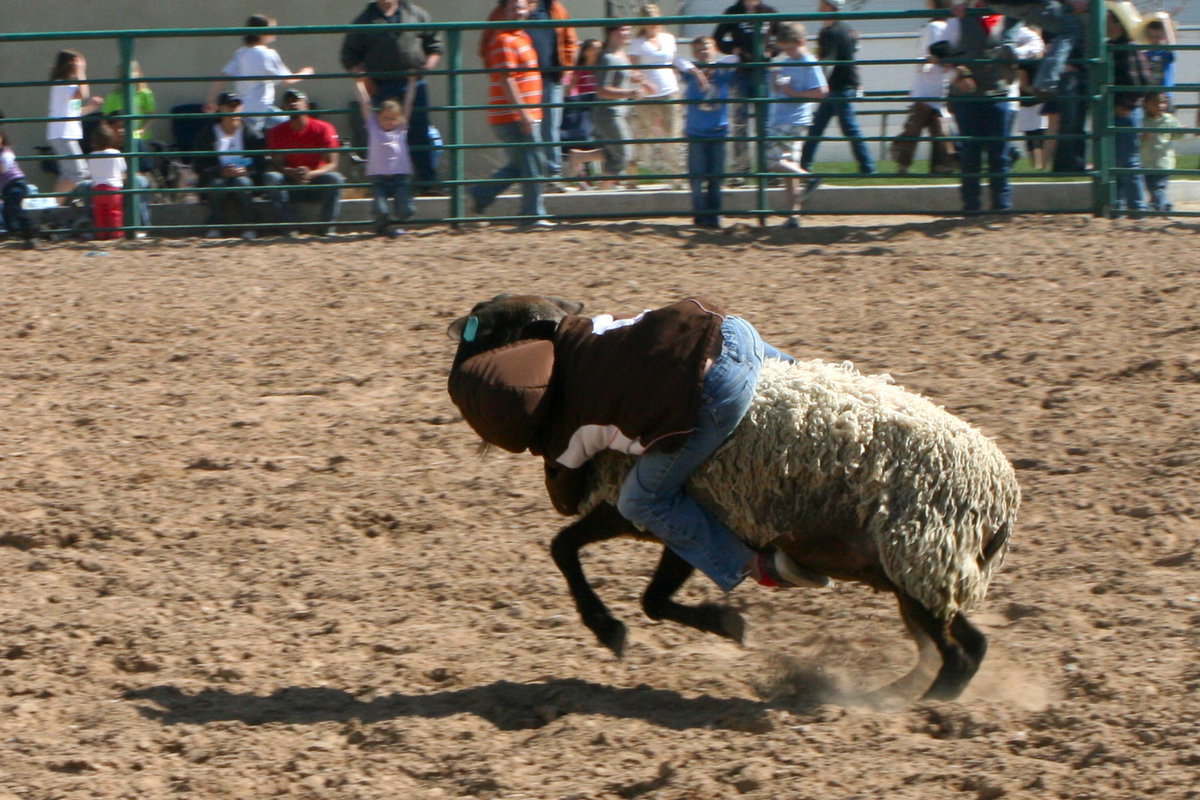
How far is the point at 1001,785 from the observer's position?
357cm

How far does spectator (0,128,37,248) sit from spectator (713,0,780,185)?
16.6 feet

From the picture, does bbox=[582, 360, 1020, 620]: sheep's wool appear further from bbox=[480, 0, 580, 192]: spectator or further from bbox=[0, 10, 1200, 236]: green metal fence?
bbox=[480, 0, 580, 192]: spectator

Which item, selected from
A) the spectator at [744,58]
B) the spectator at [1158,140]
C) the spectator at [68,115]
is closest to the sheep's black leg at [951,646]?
the spectator at [744,58]

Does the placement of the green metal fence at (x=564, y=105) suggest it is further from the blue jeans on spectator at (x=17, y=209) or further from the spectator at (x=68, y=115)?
the spectator at (x=68, y=115)

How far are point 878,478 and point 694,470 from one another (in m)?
0.53

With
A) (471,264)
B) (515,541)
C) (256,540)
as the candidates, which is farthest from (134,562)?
(471,264)

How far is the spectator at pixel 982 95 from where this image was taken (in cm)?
1041

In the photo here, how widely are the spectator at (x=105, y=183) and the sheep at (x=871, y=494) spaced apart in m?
7.35

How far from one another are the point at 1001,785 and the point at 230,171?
351 inches

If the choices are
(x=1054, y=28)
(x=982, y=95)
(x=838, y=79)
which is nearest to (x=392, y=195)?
(x=838, y=79)

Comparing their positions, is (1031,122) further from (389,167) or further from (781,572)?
(781,572)

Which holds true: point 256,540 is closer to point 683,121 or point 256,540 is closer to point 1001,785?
point 1001,785

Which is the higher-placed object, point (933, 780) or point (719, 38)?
point (719, 38)

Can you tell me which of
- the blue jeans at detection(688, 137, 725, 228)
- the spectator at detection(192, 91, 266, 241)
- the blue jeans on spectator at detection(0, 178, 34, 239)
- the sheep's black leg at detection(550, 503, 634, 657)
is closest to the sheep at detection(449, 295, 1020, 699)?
the sheep's black leg at detection(550, 503, 634, 657)
